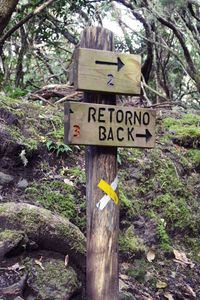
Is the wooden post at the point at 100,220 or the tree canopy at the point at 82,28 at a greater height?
the tree canopy at the point at 82,28

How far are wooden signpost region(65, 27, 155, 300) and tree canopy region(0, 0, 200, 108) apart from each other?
11.3 feet

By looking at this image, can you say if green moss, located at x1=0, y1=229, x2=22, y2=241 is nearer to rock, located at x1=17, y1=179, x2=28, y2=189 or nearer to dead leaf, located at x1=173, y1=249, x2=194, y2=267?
rock, located at x1=17, y1=179, x2=28, y2=189

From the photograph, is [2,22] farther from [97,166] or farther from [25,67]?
[25,67]

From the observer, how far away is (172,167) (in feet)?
16.7

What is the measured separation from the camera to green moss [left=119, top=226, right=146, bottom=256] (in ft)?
12.7

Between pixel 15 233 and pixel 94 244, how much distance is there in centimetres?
65

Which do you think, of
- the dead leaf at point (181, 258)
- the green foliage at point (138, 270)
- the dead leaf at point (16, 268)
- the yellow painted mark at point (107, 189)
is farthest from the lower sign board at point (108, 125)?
the dead leaf at point (181, 258)

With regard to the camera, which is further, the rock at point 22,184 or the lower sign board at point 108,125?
the rock at point 22,184

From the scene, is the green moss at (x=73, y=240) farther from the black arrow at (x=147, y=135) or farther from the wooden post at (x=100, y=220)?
the black arrow at (x=147, y=135)

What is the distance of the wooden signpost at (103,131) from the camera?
8.37ft

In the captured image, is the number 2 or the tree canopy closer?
the number 2

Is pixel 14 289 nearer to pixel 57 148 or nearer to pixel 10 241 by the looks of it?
pixel 10 241

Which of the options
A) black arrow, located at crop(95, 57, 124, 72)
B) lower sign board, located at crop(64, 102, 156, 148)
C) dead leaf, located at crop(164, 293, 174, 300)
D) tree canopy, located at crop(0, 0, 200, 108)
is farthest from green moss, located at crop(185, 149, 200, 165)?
black arrow, located at crop(95, 57, 124, 72)

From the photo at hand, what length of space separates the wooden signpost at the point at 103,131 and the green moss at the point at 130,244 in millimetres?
1204
